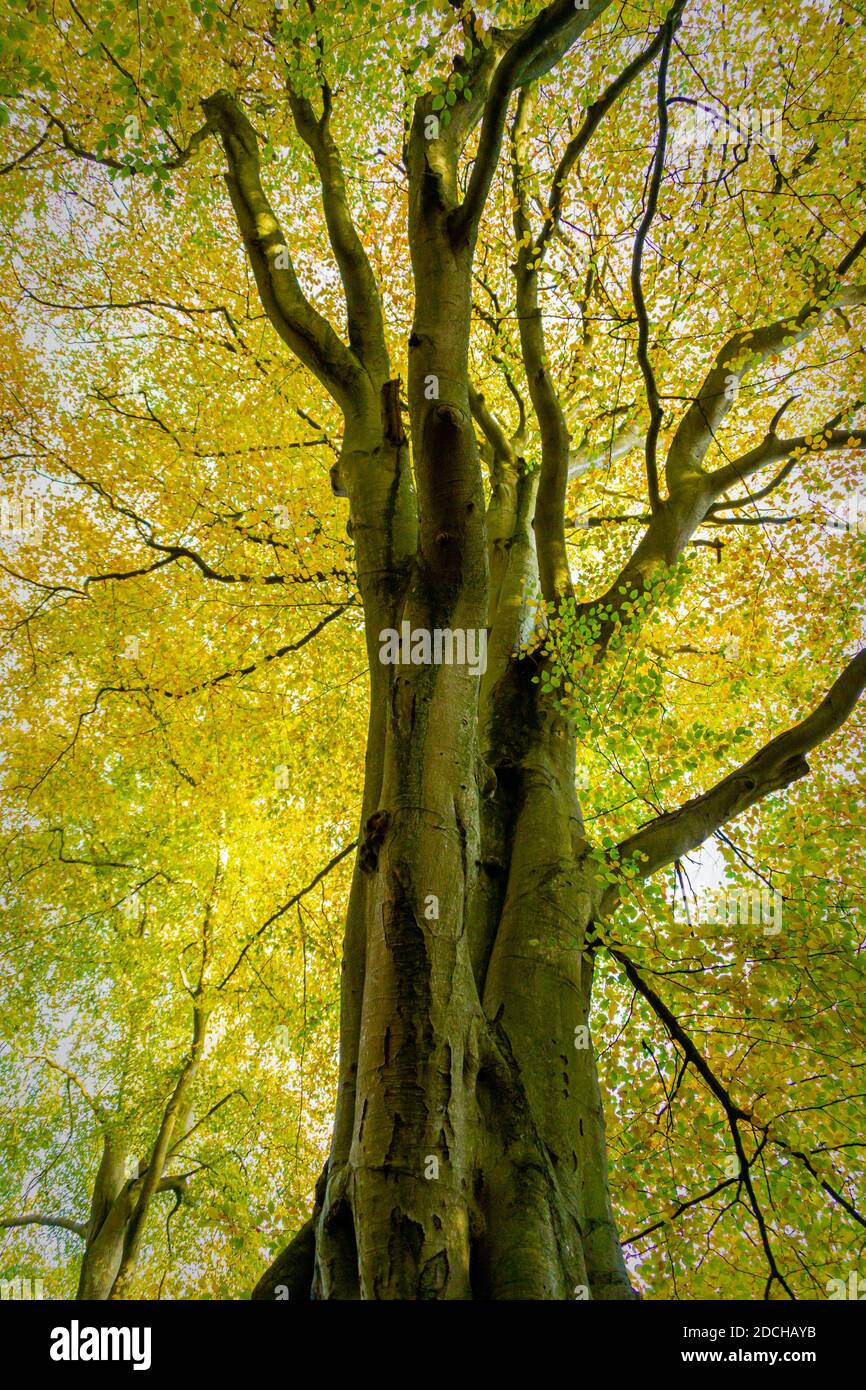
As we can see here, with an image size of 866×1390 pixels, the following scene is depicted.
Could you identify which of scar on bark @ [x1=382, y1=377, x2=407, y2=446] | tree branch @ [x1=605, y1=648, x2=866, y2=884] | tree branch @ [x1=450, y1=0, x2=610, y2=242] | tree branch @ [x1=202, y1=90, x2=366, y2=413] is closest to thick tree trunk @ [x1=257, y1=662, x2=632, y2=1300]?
tree branch @ [x1=605, y1=648, x2=866, y2=884]

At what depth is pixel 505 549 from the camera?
24.0ft

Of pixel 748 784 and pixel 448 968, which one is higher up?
pixel 748 784

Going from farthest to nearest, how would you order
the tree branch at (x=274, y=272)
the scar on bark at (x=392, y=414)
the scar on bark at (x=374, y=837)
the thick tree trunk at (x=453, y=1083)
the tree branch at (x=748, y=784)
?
the tree branch at (x=748, y=784), the tree branch at (x=274, y=272), the scar on bark at (x=392, y=414), the scar on bark at (x=374, y=837), the thick tree trunk at (x=453, y=1083)

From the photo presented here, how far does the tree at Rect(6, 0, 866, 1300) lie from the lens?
3.27m

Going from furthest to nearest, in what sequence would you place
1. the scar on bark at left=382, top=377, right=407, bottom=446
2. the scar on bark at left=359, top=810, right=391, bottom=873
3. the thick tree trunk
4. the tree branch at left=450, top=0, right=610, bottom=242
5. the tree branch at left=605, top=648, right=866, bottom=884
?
1. the tree branch at left=605, top=648, right=866, bottom=884
2. the scar on bark at left=382, top=377, right=407, bottom=446
3. the tree branch at left=450, top=0, right=610, bottom=242
4. the scar on bark at left=359, top=810, right=391, bottom=873
5. the thick tree trunk

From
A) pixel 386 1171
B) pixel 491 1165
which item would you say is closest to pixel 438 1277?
pixel 386 1171

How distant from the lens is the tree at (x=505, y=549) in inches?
129

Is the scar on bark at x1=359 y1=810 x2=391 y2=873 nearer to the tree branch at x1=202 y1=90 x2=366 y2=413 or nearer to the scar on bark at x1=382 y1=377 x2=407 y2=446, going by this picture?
the scar on bark at x1=382 y1=377 x2=407 y2=446

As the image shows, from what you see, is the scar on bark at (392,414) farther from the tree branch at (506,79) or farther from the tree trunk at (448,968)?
the tree branch at (506,79)

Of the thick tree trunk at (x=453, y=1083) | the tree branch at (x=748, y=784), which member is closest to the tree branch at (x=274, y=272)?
the thick tree trunk at (x=453, y=1083)

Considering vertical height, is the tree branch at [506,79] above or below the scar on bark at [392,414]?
above

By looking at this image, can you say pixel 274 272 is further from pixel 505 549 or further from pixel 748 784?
pixel 748 784

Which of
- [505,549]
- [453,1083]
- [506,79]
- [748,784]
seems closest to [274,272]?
[506,79]
